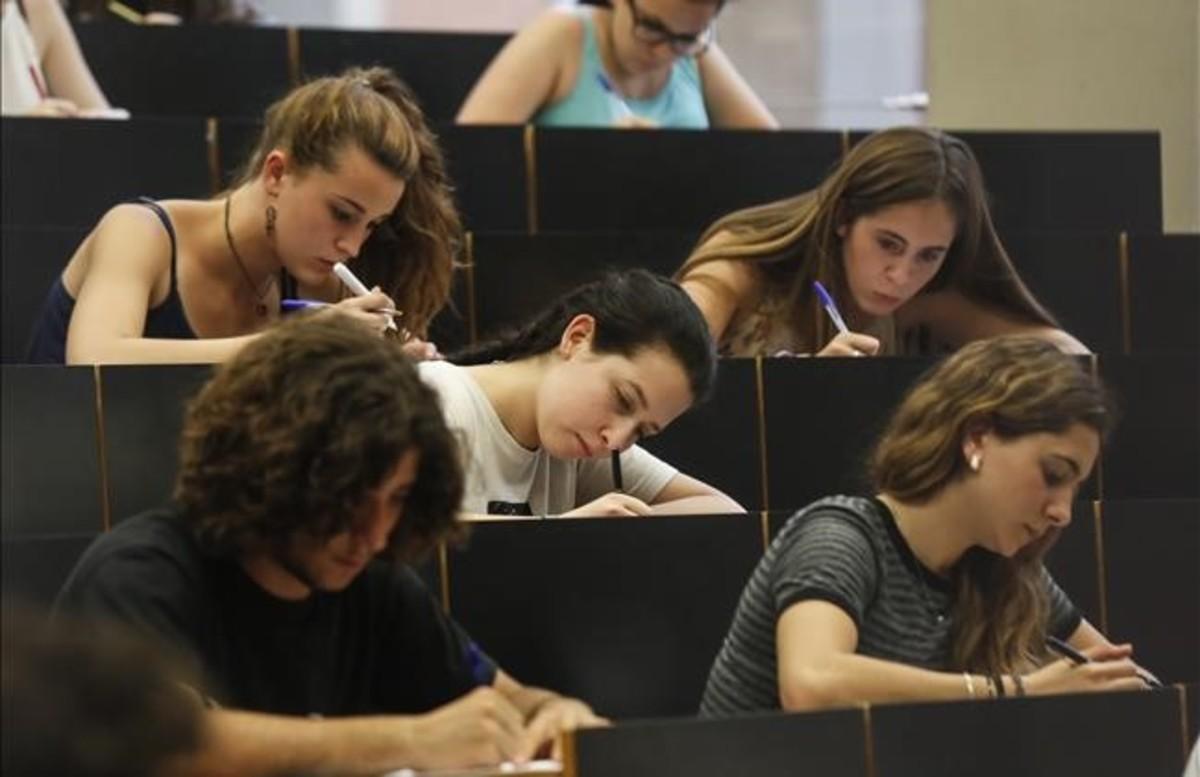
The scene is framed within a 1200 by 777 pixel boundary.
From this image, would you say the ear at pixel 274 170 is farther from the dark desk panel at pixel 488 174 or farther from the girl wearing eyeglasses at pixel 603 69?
the girl wearing eyeglasses at pixel 603 69

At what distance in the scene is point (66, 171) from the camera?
288cm

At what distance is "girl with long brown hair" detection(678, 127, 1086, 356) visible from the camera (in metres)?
2.67

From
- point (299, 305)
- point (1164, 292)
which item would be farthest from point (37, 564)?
point (1164, 292)

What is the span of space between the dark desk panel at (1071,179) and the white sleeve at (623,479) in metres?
0.89

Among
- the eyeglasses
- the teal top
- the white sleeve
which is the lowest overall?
the white sleeve

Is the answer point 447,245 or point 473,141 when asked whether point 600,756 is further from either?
point 473,141

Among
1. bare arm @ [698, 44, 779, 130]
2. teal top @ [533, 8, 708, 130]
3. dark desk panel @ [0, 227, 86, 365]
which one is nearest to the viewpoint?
dark desk panel @ [0, 227, 86, 365]

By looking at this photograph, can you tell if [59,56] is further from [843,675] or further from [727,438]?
[843,675]

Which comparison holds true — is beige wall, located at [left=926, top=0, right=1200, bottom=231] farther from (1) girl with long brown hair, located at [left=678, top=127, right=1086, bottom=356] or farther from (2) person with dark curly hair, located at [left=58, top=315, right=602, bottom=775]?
(2) person with dark curly hair, located at [left=58, top=315, right=602, bottom=775]

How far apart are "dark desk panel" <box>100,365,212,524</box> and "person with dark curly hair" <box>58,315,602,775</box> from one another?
1.51ft

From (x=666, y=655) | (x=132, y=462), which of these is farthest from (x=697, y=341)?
(x=132, y=462)

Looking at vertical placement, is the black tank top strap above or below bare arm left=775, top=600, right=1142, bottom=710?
above

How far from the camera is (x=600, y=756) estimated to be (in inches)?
68.7

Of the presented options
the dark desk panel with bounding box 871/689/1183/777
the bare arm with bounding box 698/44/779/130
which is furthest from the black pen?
the bare arm with bounding box 698/44/779/130
